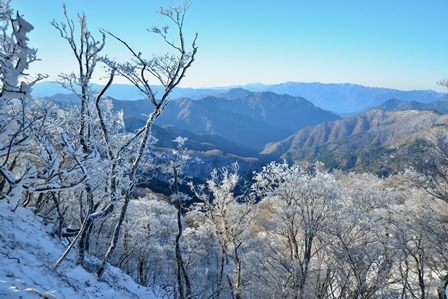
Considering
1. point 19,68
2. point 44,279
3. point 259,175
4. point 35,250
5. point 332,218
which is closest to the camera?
point 19,68

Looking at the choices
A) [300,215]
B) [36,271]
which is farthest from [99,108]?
[300,215]

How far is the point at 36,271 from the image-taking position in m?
8.05

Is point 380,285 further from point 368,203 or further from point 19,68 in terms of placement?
point 19,68

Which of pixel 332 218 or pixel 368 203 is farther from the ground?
pixel 332 218

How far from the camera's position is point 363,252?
14086 mm

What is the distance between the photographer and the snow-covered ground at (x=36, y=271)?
6.37 meters

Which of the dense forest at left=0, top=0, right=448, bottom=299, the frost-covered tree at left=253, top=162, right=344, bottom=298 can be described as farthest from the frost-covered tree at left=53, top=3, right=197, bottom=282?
the frost-covered tree at left=253, top=162, right=344, bottom=298

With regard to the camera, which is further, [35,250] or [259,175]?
[259,175]

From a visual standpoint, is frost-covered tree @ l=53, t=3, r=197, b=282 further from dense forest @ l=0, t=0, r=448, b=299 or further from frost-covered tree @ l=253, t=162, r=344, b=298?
frost-covered tree @ l=253, t=162, r=344, b=298

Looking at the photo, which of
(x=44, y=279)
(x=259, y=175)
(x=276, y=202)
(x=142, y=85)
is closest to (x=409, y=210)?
(x=276, y=202)

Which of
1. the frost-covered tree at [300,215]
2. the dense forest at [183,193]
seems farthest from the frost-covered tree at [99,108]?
the frost-covered tree at [300,215]

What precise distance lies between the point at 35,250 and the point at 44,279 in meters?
3.38

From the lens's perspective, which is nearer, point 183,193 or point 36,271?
point 36,271

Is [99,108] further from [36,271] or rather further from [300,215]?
[300,215]
